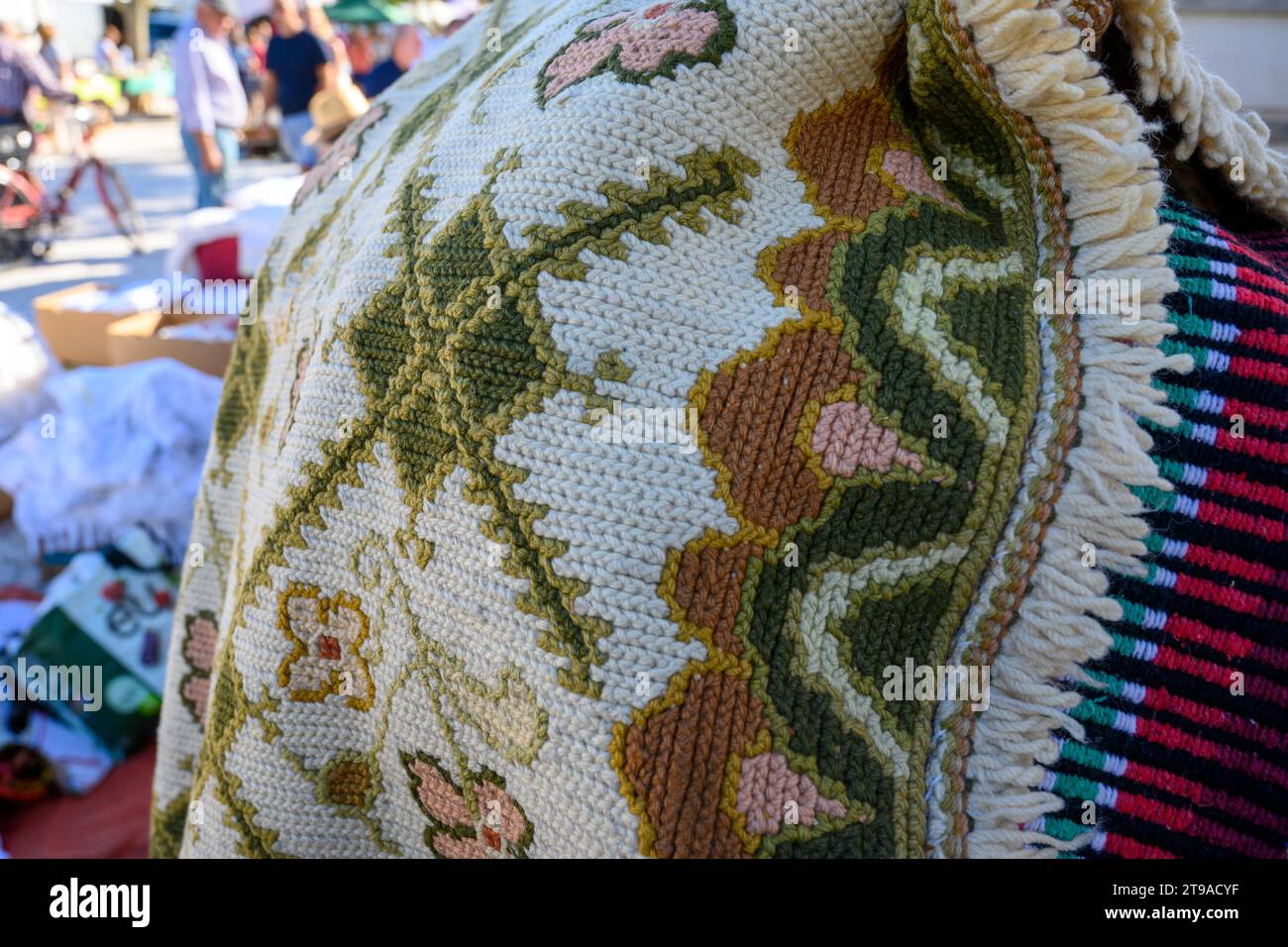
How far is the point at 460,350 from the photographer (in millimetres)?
793

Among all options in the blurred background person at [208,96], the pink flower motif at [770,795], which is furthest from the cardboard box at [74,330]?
the blurred background person at [208,96]

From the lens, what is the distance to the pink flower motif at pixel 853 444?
73 centimetres

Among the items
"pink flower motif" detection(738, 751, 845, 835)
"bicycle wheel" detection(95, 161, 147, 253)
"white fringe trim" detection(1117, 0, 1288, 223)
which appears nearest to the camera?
"pink flower motif" detection(738, 751, 845, 835)

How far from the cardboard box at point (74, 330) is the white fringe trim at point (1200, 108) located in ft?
7.94

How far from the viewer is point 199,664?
1210mm

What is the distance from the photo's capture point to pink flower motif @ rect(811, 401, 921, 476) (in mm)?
730

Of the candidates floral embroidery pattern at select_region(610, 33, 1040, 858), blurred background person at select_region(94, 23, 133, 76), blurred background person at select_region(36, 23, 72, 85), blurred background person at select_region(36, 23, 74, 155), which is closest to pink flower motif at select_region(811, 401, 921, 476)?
floral embroidery pattern at select_region(610, 33, 1040, 858)

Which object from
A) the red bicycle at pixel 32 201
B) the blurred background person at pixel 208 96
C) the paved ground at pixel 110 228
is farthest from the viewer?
the red bicycle at pixel 32 201

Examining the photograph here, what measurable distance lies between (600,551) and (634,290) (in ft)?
0.68

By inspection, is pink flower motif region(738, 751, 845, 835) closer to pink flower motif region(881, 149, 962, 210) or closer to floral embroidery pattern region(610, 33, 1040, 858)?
floral embroidery pattern region(610, 33, 1040, 858)

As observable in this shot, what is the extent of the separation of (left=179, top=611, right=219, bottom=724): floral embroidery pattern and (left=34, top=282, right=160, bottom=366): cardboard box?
5.37ft

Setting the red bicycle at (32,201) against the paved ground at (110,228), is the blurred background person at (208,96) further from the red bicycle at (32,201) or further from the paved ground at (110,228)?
the red bicycle at (32,201)

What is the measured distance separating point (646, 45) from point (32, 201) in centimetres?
649
